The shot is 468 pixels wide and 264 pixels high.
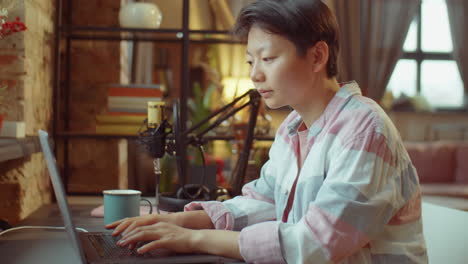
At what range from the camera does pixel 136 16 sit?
2.62m

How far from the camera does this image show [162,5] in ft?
14.5

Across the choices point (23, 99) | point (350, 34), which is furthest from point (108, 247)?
point (350, 34)

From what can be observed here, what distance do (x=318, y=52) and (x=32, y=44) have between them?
130cm

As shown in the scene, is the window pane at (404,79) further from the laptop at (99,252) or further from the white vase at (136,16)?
the laptop at (99,252)

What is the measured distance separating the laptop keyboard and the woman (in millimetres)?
21

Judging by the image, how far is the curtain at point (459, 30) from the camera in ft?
18.7

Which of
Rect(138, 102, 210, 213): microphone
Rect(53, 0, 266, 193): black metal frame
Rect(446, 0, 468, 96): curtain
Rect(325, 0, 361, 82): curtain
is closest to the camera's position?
Rect(138, 102, 210, 213): microphone

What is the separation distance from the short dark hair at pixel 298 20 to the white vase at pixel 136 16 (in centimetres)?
165

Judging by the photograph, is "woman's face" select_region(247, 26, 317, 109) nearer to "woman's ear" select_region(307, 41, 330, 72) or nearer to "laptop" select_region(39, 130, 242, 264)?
"woman's ear" select_region(307, 41, 330, 72)

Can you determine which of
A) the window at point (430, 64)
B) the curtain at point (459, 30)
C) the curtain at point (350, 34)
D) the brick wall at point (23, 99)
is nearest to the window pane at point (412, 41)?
the window at point (430, 64)

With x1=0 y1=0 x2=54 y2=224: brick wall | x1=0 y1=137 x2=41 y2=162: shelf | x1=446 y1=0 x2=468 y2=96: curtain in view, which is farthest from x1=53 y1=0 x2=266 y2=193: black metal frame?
x1=446 y1=0 x2=468 y2=96: curtain

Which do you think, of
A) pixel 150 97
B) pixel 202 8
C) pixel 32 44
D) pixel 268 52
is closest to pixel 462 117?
pixel 202 8

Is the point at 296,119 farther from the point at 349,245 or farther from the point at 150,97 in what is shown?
the point at 150,97

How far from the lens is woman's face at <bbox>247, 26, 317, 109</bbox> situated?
1.02 meters
